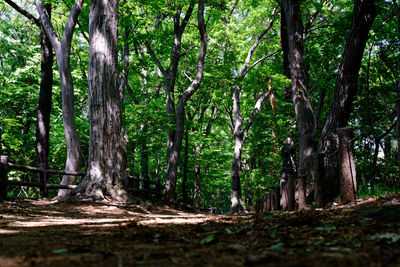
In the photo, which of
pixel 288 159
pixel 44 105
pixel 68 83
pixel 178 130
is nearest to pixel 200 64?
pixel 178 130

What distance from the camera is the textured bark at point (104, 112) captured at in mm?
7051

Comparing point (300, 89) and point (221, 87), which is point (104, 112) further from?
point (221, 87)

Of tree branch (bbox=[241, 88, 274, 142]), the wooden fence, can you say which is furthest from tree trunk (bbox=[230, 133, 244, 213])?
the wooden fence

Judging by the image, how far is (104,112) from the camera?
7.30 meters

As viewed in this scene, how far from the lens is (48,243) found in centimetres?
229

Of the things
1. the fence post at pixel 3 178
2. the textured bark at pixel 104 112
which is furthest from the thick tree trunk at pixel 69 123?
the textured bark at pixel 104 112

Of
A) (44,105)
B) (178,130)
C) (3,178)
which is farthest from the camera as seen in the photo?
(178,130)

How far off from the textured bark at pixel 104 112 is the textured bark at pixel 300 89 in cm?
498

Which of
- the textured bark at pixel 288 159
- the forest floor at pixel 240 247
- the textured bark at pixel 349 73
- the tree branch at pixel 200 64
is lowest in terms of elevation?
the forest floor at pixel 240 247

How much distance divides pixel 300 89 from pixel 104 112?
552 centimetres

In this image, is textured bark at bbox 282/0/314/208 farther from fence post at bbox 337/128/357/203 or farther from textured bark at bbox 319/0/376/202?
fence post at bbox 337/128/357/203

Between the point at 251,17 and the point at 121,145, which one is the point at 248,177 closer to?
the point at 251,17

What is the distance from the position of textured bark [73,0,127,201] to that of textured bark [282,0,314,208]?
16.3 ft

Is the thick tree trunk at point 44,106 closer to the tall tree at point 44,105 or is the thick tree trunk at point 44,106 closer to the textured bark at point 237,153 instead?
the tall tree at point 44,105
